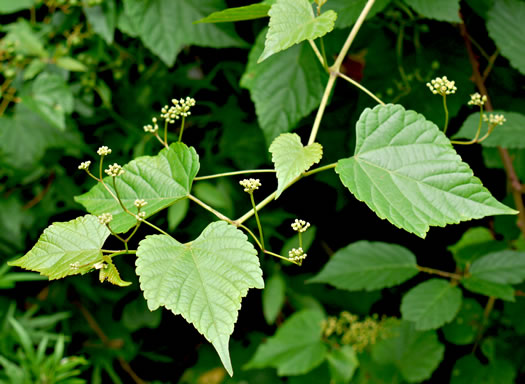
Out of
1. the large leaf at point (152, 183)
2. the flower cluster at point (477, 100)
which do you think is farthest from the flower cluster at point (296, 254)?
the flower cluster at point (477, 100)

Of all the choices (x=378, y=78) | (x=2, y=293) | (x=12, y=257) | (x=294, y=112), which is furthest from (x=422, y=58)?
(x=2, y=293)

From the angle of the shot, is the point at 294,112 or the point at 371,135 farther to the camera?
the point at 294,112

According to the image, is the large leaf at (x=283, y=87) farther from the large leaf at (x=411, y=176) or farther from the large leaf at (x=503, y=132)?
the large leaf at (x=411, y=176)

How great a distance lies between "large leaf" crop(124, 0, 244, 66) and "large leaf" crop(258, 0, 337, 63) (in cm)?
64

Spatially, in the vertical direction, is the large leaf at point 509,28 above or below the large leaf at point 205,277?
above

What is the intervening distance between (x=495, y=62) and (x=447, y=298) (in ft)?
2.17

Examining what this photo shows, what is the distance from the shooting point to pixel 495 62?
1.33 metres

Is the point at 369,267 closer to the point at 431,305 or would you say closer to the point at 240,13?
the point at 431,305

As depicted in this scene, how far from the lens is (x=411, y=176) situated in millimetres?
650

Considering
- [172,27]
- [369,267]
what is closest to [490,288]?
[369,267]

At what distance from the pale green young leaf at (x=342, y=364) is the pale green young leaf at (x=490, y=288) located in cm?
50

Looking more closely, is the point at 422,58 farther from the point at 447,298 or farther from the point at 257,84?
the point at 447,298

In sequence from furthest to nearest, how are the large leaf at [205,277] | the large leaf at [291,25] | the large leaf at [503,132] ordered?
the large leaf at [503,132]
the large leaf at [291,25]
the large leaf at [205,277]

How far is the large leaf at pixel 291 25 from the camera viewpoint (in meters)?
0.65
